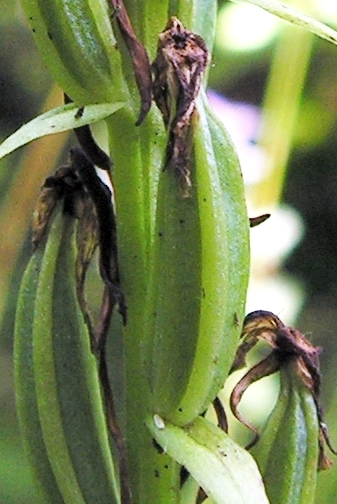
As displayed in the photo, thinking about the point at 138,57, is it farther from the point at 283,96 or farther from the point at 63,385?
the point at 283,96

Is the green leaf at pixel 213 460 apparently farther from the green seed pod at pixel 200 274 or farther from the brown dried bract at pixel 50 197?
the brown dried bract at pixel 50 197

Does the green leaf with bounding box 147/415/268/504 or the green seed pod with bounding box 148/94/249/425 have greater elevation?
the green seed pod with bounding box 148/94/249/425

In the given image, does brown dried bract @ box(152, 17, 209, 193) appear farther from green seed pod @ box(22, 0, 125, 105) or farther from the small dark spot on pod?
the small dark spot on pod

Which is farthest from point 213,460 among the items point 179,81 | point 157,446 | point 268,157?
point 268,157

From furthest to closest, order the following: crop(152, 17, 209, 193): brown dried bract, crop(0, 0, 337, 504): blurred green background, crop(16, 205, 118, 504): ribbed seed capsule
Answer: crop(0, 0, 337, 504): blurred green background < crop(16, 205, 118, 504): ribbed seed capsule < crop(152, 17, 209, 193): brown dried bract

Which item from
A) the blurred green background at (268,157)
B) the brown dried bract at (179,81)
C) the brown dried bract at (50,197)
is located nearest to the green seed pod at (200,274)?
the brown dried bract at (179,81)

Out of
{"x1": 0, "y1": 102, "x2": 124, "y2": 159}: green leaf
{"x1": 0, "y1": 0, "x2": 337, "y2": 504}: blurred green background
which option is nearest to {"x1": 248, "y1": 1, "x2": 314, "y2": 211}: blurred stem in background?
{"x1": 0, "y1": 0, "x2": 337, "y2": 504}: blurred green background

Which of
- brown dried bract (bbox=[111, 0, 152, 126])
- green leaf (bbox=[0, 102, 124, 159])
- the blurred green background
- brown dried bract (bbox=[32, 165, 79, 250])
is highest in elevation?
brown dried bract (bbox=[111, 0, 152, 126])
